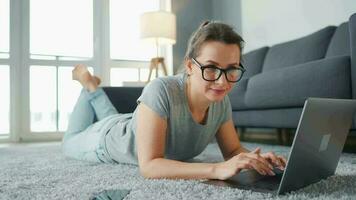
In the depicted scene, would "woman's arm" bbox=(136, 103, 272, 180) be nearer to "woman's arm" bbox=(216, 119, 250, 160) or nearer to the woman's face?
the woman's face

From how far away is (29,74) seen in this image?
12.3ft

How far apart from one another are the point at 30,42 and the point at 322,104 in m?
3.64

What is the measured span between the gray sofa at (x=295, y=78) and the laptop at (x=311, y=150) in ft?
2.21

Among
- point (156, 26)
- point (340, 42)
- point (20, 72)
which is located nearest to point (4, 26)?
point (20, 72)

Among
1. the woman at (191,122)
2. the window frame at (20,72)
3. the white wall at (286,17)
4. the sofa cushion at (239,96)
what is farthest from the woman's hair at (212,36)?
the window frame at (20,72)

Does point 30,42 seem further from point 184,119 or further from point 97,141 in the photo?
point 184,119

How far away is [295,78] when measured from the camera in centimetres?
182

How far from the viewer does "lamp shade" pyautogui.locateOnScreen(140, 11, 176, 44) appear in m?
3.38

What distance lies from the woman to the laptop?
0.15 feet

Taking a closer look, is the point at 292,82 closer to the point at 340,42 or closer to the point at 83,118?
the point at 340,42

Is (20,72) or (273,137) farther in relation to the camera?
(20,72)

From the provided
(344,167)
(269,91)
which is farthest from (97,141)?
(269,91)

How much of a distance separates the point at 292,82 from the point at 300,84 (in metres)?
0.07

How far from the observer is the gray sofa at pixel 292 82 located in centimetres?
158
